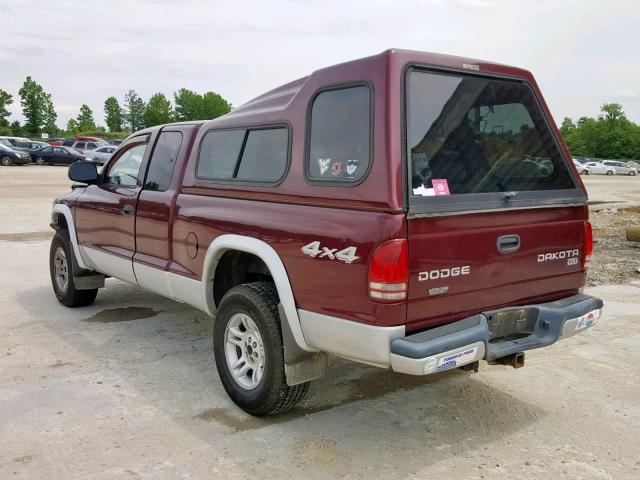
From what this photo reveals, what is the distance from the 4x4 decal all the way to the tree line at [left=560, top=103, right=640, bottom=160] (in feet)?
278

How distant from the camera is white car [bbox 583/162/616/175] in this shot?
53094mm

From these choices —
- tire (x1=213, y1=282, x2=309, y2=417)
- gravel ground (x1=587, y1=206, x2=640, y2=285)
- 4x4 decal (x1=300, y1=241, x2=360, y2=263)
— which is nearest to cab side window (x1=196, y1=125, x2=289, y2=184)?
4x4 decal (x1=300, y1=241, x2=360, y2=263)

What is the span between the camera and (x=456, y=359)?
313 centimetres

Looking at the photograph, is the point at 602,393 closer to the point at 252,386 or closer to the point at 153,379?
the point at 252,386

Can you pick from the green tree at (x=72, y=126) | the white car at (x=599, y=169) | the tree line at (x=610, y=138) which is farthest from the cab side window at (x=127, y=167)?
the green tree at (x=72, y=126)

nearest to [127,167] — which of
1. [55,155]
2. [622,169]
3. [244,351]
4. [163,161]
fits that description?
[163,161]

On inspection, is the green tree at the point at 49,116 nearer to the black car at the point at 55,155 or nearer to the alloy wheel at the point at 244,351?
the black car at the point at 55,155

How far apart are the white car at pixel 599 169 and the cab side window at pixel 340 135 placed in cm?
5480

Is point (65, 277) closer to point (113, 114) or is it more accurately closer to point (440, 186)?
point (440, 186)

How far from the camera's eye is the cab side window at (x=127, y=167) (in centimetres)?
539

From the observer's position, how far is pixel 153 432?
362 centimetres

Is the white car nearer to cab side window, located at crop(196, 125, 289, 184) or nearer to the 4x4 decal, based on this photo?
cab side window, located at crop(196, 125, 289, 184)

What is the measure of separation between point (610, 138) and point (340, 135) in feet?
294

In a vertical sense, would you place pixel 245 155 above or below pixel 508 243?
above
